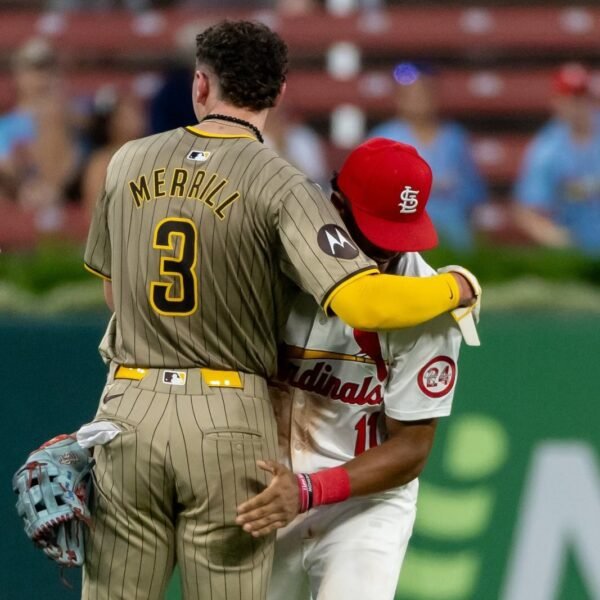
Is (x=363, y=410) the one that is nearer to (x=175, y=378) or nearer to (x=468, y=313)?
(x=468, y=313)

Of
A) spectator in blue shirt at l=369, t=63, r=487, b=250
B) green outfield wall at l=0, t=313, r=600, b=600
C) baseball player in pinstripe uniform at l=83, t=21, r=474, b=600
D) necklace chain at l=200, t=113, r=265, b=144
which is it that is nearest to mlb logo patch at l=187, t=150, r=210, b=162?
baseball player in pinstripe uniform at l=83, t=21, r=474, b=600

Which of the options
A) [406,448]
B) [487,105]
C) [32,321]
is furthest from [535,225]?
[406,448]

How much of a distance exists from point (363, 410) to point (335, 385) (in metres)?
0.10

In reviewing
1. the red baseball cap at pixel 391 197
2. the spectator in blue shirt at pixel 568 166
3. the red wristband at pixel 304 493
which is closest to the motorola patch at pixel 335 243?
Answer: the red baseball cap at pixel 391 197

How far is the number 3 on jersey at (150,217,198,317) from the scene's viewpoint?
299 cm

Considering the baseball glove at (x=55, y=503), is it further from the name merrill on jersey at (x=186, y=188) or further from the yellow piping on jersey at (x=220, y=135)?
the yellow piping on jersey at (x=220, y=135)

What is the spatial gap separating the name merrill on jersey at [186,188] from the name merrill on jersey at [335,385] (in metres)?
0.56

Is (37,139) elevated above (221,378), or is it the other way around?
(37,139)

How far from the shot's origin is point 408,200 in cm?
316

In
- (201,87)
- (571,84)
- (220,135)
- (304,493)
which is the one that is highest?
(571,84)

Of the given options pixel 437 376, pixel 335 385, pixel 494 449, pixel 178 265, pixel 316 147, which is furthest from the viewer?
pixel 316 147

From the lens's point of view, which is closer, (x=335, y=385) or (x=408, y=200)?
(x=408, y=200)

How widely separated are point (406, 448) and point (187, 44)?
4.33 metres

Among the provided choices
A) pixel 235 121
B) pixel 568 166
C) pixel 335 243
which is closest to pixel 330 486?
pixel 335 243
